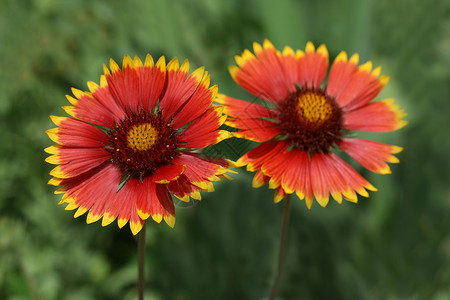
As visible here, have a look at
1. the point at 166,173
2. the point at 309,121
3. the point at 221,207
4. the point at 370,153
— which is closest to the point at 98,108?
the point at 166,173

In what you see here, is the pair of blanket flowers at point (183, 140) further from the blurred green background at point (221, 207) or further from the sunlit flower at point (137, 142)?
the blurred green background at point (221, 207)

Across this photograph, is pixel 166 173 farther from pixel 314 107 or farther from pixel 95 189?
pixel 314 107

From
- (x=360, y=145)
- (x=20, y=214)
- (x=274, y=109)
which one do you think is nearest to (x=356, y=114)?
(x=360, y=145)

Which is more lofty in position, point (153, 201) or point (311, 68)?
point (311, 68)

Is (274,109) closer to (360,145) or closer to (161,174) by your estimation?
→ (360,145)

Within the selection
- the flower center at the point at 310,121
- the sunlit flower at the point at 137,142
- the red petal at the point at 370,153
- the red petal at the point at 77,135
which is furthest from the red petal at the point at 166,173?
the red petal at the point at 370,153

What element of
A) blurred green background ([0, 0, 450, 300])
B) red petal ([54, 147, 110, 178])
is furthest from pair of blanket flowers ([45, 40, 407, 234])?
blurred green background ([0, 0, 450, 300])

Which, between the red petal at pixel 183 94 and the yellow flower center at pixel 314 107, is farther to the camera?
the yellow flower center at pixel 314 107

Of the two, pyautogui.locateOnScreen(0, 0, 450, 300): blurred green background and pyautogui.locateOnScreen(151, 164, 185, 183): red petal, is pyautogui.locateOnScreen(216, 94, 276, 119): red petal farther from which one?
pyautogui.locateOnScreen(0, 0, 450, 300): blurred green background
